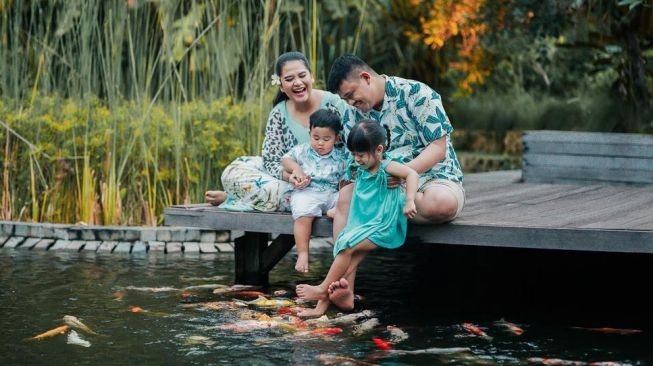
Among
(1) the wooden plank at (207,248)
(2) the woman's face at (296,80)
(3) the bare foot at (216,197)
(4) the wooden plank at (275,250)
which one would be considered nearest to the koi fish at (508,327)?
(4) the wooden plank at (275,250)

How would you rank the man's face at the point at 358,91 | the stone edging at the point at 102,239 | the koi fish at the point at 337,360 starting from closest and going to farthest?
1. the koi fish at the point at 337,360
2. the man's face at the point at 358,91
3. the stone edging at the point at 102,239

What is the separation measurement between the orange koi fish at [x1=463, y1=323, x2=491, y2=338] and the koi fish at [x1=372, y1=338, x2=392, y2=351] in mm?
428

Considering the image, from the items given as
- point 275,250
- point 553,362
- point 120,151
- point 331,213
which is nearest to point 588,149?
point 275,250

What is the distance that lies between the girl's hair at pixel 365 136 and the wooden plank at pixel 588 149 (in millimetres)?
2623

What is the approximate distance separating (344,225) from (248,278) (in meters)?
0.96

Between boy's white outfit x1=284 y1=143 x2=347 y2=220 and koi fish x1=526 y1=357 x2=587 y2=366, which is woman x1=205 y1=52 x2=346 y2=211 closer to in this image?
boy's white outfit x1=284 y1=143 x2=347 y2=220

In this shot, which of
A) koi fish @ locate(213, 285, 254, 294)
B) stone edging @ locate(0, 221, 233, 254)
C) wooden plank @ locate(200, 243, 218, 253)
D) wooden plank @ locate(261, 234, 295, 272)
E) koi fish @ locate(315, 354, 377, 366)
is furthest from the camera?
wooden plank @ locate(200, 243, 218, 253)

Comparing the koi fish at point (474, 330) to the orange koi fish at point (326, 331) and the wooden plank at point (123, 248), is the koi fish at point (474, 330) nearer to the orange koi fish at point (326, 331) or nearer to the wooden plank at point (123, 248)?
the orange koi fish at point (326, 331)

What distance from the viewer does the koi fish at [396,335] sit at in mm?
4368

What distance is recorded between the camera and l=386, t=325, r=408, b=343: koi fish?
437cm

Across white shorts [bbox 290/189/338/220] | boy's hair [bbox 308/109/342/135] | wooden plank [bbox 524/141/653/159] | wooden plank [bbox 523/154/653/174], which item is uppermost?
boy's hair [bbox 308/109/342/135]

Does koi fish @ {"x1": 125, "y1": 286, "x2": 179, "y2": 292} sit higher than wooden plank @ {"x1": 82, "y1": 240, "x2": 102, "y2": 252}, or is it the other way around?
wooden plank @ {"x1": 82, "y1": 240, "x2": 102, "y2": 252}

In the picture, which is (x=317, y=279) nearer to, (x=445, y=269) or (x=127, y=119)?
(x=445, y=269)

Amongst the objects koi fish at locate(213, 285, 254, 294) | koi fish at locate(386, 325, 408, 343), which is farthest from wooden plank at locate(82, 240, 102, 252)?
koi fish at locate(386, 325, 408, 343)
